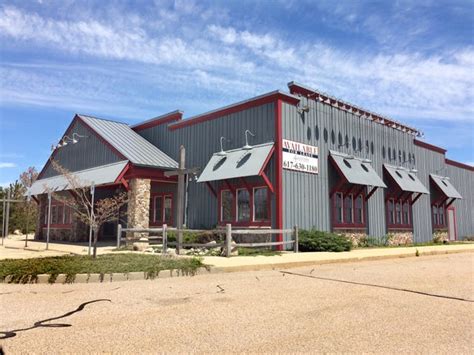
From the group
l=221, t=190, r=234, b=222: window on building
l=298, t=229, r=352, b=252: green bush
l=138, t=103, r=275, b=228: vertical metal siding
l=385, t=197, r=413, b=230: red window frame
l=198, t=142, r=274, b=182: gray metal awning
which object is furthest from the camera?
l=385, t=197, r=413, b=230: red window frame

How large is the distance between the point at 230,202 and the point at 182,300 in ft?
43.8

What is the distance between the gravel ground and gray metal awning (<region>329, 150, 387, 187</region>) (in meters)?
11.2

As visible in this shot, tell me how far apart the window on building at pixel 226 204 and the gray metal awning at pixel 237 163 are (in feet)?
4.25

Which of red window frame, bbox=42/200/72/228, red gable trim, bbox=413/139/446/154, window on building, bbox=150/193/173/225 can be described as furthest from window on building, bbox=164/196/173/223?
red gable trim, bbox=413/139/446/154

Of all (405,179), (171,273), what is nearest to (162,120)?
(405,179)

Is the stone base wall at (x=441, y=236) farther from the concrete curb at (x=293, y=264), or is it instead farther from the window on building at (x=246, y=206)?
the window on building at (x=246, y=206)

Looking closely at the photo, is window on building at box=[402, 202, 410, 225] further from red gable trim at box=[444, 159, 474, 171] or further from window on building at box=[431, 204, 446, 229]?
red gable trim at box=[444, 159, 474, 171]

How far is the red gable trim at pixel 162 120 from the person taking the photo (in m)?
25.6

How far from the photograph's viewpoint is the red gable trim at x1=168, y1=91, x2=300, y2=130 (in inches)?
751

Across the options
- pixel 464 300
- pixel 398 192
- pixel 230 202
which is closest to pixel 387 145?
pixel 398 192

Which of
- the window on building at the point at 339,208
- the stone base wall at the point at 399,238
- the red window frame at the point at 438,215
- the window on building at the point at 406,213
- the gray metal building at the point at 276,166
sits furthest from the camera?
the red window frame at the point at 438,215

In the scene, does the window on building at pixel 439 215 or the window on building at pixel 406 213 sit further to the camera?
the window on building at pixel 439 215

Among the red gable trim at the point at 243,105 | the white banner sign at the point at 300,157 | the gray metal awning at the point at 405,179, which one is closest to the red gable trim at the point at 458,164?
the gray metal awning at the point at 405,179

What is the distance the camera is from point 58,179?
27.7 metres
